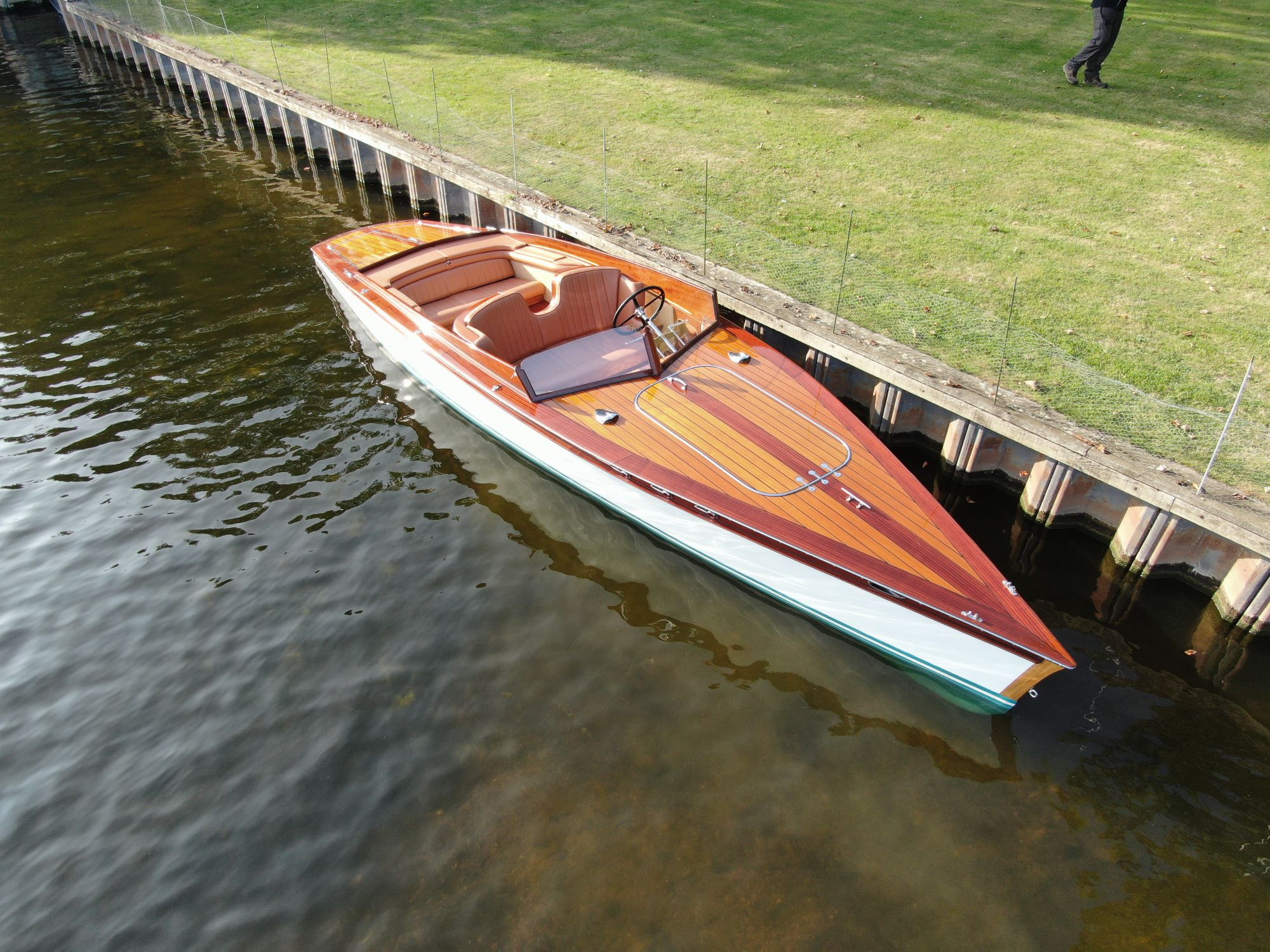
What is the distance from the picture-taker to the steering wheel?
1045 centimetres

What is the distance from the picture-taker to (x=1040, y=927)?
6184 mm

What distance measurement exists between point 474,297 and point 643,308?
109 inches

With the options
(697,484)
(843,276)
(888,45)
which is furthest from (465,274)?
(888,45)

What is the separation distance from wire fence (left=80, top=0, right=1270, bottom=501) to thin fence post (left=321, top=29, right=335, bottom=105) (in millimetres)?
70

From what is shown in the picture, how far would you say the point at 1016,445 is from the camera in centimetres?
954

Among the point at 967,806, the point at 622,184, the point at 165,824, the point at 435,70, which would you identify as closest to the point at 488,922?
the point at 165,824

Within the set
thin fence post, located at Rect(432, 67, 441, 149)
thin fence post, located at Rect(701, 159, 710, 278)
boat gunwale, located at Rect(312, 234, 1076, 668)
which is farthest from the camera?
thin fence post, located at Rect(432, 67, 441, 149)

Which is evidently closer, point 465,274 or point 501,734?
point 501,734

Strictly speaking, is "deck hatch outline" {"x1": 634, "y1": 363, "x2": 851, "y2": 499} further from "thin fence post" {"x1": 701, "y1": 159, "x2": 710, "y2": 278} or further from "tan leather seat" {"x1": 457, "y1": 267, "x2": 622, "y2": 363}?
"thin fence post" {"x1": 701, "y1": 159, "x2": 710, "y2": 278}

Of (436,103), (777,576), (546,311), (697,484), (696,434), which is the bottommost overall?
(777,576)

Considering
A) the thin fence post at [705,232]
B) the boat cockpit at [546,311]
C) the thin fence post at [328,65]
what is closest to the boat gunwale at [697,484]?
the boat cockpit at [546,311]

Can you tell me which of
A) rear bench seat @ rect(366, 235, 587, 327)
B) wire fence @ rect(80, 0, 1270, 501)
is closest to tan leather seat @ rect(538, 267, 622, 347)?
rear bench seat @ rect(366, 235, 587, 327)

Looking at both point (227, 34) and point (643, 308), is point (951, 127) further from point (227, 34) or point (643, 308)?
point (227, 34)

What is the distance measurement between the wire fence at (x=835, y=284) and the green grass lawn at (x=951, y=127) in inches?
20.8
